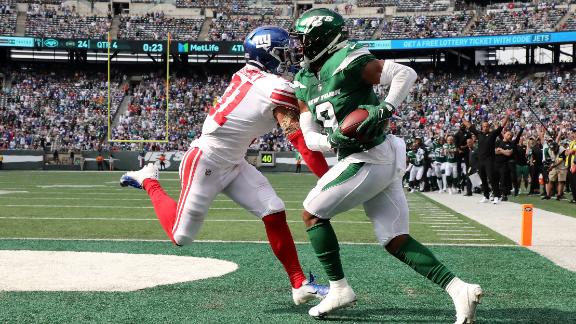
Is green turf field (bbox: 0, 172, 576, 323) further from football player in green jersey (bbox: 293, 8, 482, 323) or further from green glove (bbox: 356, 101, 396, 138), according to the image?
green glove (bbox: 356, 101, 396, 138)

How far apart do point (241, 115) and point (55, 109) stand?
128ft

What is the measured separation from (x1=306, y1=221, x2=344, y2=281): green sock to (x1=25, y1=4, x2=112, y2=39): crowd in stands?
1676 inches

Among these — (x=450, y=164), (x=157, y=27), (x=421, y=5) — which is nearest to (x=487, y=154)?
(x=450, y=164)

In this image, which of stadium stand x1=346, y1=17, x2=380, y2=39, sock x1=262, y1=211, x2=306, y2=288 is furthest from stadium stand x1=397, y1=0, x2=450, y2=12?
sock x1=262, y1=211, x2=306, y2=288

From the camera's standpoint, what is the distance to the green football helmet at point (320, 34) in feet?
14.7

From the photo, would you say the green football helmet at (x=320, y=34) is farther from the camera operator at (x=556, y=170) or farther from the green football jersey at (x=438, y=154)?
the green football jersey at (x=438, y=154)

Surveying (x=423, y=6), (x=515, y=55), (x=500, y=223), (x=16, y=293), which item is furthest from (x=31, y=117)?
(x=16, y=293)

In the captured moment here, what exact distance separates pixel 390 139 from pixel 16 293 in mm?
2701

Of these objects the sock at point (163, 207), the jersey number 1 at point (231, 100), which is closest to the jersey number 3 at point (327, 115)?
→ the jersey number 1 at point (231, 100)

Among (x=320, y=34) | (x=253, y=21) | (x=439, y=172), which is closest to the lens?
(x=320, y=34)

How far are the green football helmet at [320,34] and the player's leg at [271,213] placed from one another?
107cm

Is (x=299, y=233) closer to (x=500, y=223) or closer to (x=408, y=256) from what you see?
(x=500, y=223)

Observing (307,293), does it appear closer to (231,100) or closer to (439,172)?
(231,100)

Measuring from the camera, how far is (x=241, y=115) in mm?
5082
